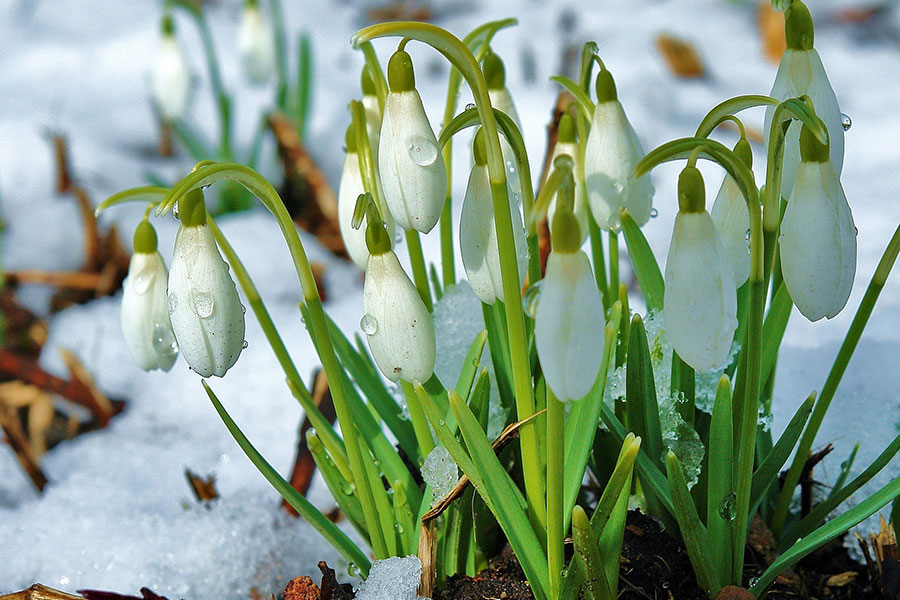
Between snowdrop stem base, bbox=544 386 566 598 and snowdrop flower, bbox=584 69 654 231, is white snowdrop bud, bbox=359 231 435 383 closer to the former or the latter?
snowdrop stem base, bbox=544 386 566 598

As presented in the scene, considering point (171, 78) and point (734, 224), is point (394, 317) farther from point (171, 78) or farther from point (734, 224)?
point (171, 78)

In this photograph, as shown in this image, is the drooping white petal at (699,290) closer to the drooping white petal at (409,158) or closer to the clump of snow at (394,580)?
the drooping white petal at (409,158)

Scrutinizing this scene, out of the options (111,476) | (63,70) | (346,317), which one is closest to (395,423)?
(111,476)

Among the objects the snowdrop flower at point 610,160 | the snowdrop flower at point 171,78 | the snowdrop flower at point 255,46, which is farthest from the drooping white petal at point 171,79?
the snowdrop flower at point 610,160

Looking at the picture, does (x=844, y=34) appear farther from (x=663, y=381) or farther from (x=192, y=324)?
(x=192, y=324)

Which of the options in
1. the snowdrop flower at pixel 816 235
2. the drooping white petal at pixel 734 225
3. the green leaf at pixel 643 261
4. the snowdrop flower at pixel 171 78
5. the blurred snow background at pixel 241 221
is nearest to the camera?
the snowdrop flower at pixel 816 235

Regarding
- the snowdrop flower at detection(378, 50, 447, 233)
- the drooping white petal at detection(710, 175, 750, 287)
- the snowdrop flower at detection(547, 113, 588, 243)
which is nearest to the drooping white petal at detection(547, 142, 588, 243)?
the snowdrop flower at detection(547, 113, 588, 243)
